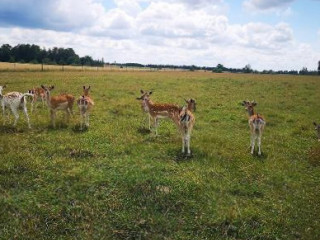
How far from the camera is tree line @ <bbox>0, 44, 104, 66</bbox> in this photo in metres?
124

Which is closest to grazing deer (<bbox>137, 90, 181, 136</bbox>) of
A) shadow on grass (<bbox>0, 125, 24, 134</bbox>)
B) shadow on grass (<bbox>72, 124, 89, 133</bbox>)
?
shadow on grass (<bbox>72, 124, 89, 133</bbox>)

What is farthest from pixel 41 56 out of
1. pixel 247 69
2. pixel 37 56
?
pixel 247 69

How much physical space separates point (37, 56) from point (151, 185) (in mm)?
126951

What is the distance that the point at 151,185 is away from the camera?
1065cm

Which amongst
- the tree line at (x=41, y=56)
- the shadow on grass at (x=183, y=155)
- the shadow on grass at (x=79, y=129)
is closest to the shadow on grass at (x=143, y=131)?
the shadow on grass at (x=79, y=129)

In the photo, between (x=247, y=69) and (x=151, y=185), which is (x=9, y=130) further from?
(x=247, y=69)

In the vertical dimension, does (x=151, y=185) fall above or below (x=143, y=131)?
below

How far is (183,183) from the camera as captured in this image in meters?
10.9

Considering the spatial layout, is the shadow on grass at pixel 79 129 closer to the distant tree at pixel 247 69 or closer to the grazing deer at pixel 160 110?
the grazing deer at pixel 160 110

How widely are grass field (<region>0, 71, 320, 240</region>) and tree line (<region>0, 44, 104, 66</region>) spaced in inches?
4400

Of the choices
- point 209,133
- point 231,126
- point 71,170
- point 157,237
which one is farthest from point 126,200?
point 231,126

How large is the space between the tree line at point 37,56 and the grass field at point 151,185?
111755 mm

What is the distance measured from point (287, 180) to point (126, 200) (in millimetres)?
5481

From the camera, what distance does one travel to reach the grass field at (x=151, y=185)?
8.68 meters
